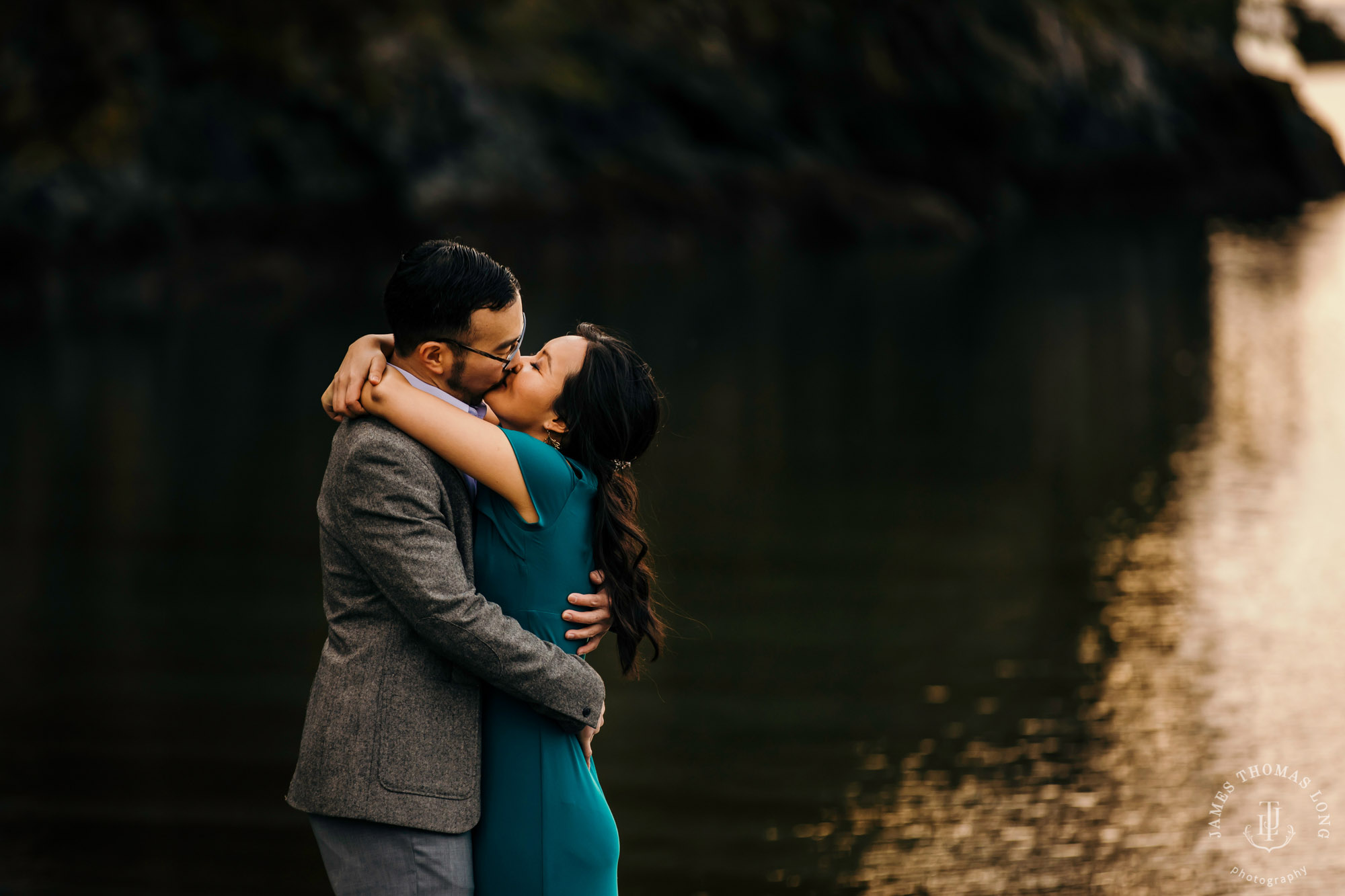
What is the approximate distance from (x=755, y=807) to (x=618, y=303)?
14.4 metres

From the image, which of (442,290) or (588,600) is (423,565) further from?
(442,290)

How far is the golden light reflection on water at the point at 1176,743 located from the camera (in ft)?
14.4

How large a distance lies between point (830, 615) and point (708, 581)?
2.58ft

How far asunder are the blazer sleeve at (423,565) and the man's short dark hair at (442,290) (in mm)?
201

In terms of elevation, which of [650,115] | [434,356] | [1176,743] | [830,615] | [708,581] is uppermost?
[434,356]

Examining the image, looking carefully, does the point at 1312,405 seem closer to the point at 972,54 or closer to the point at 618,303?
the point at 618,303

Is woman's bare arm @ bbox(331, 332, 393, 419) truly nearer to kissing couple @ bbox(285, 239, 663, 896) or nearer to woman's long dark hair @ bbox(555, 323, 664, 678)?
kissing couple @ bbox(285, 239, 663, 896)

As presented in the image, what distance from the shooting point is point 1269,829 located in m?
4.68

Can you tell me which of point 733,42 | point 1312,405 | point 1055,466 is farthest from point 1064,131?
point 1055,466

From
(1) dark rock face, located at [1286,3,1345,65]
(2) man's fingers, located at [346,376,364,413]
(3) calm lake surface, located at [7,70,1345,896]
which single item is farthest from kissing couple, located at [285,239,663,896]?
(1) dark rock face, located at [1286,3,1345,65]

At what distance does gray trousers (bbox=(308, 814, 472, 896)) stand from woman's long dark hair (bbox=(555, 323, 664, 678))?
1.57ft

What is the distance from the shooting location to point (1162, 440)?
1093 cm

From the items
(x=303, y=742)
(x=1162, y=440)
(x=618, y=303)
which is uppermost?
(x=303, y=742)

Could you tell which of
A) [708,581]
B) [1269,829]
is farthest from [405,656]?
[708,581]
